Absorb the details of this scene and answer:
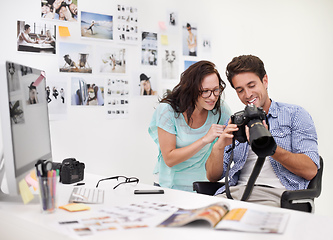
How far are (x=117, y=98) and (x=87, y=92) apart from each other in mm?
216

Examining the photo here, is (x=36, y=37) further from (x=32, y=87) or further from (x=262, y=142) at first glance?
(x=262, y=142)

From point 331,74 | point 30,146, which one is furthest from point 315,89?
point 30,146

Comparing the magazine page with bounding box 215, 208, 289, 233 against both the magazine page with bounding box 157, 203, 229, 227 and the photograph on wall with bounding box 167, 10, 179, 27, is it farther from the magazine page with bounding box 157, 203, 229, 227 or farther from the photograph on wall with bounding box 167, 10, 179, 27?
the photograph on wall with bounding box 167, 10, 179, 27

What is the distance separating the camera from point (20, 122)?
1.18 meters

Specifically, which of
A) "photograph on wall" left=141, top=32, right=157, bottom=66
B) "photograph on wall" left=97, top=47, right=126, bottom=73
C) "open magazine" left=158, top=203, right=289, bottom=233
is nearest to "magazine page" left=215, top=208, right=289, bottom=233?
"open magazine" left=158, top=203, right=289, bottom=233

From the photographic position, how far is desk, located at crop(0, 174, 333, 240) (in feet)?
2.91

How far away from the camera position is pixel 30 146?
127cm

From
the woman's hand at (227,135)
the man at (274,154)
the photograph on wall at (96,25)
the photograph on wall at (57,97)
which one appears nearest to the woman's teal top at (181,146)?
the man at (274,154)

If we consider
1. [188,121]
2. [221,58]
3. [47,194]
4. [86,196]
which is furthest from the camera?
[221,58]

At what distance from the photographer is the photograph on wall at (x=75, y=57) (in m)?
2.30

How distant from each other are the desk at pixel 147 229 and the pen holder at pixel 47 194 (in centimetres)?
2

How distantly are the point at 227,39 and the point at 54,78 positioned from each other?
1.47m

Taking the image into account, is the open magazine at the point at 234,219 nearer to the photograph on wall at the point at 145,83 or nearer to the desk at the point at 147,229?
the desk at the point at 147,229

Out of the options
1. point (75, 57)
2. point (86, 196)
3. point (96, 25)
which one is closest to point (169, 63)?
point (96, 25)
